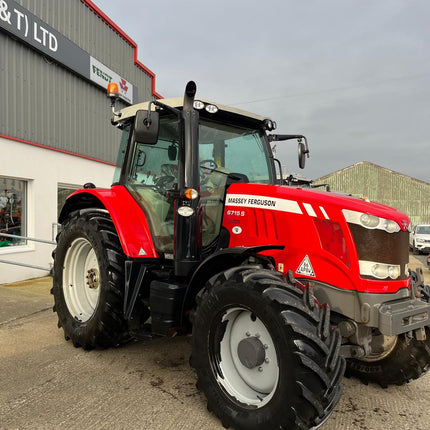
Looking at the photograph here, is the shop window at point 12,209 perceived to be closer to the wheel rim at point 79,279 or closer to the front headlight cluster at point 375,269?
the wheel rim at point 79,279

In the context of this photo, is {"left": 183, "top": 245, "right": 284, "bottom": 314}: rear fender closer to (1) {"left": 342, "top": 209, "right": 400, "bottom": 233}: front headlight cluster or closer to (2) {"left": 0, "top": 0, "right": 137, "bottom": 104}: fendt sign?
(1) {"left": 342, "top": 209, "right": 400, "bottom": 233}: front headlight cluster

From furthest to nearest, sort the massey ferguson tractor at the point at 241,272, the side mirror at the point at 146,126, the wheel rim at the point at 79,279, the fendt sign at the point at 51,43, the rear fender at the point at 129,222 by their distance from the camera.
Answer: the fendt sign at the point at 51,43, the wheel rim at the point at 79,279, the rear fender at the point at 129,222, the side mirror at the point at 146,126, the massey ferguson tractor at the point at 241,272

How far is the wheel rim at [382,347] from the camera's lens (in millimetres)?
2965

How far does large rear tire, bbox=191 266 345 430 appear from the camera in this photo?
6.96ft

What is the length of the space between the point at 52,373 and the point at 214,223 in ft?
5.88

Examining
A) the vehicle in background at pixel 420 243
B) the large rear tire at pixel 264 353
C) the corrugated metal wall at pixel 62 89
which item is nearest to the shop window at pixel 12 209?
the corrugated metal wall at pixel 62 89

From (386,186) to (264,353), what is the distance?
34026 mm

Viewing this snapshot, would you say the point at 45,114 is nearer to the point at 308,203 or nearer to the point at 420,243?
the point at 308,203

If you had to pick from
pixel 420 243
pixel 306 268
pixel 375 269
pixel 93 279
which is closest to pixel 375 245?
pixel 375 269

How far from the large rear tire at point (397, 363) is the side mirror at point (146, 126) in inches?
89.9

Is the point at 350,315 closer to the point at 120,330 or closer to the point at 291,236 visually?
the point at 291,236

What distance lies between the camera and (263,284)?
2.34 m

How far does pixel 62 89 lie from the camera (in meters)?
9.38

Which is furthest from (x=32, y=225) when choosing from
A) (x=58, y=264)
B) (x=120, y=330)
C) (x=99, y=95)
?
(x=120, y=330)
